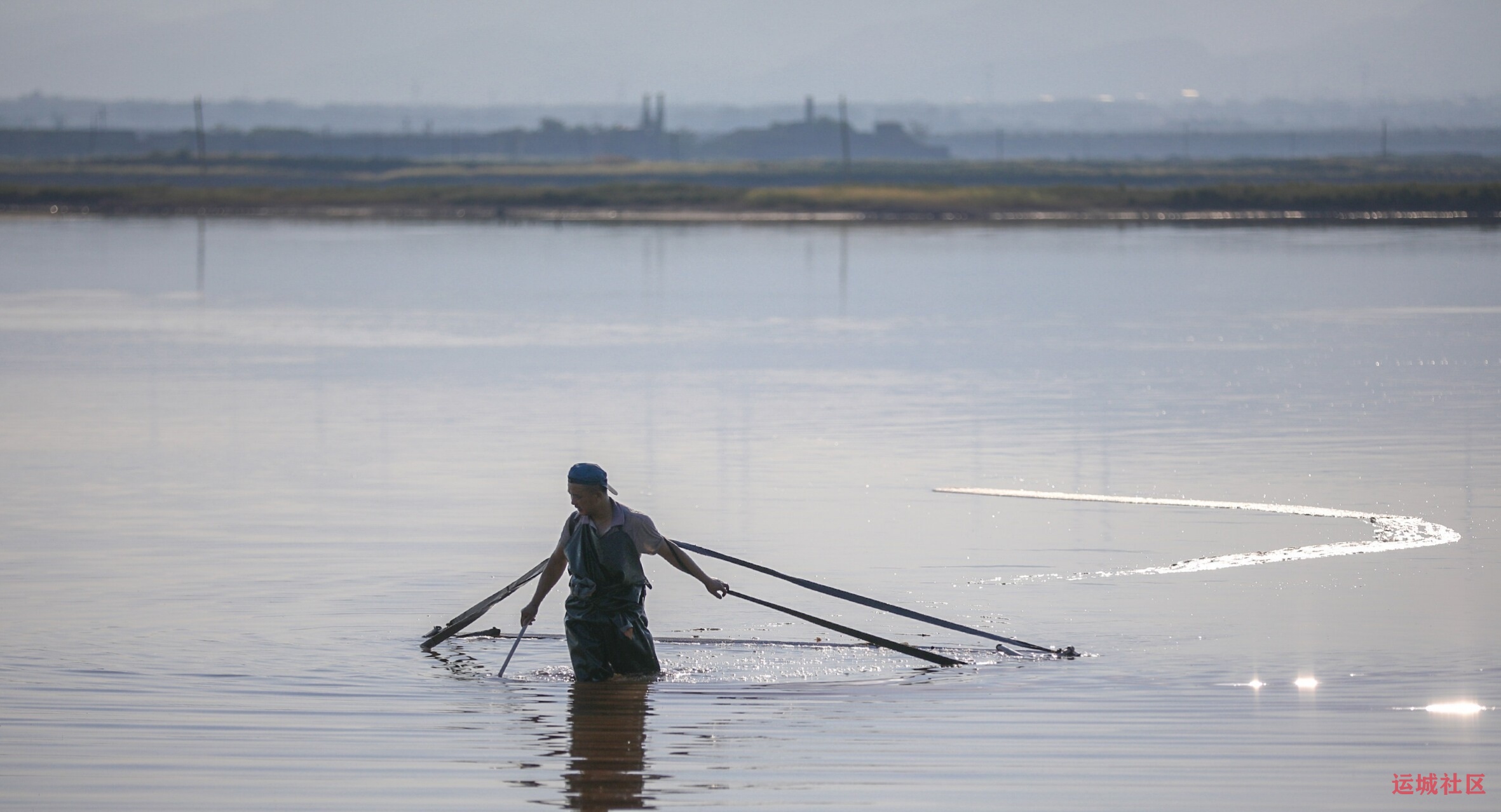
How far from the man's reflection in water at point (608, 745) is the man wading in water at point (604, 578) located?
0.14 m

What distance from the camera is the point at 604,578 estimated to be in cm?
1057

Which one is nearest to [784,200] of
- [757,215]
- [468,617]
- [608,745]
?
[757,215]

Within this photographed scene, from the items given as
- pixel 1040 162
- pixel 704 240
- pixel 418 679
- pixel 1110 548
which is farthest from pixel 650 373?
pixel 1040 162

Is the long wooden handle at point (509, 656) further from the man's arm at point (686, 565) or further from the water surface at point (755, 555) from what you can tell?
the man's arm at point (686, 565)

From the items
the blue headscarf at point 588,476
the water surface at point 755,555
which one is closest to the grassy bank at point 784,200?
the water surface at point 755,555

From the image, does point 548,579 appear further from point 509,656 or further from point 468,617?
point 468,617

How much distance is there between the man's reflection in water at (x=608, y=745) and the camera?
9031 millimetres

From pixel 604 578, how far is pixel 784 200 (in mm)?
82996

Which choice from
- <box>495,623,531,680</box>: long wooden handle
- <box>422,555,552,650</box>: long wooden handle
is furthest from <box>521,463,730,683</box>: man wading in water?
<box>422,555,552,650</box>: long wooden handle

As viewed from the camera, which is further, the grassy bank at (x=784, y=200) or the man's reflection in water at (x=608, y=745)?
the grassy bank at (x=784, y=200)

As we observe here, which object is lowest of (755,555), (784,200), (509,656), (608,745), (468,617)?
(608,745)

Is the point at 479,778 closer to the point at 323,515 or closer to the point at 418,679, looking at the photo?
the point at 418,679

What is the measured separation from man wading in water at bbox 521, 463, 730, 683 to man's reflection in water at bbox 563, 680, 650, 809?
0.45 ft
